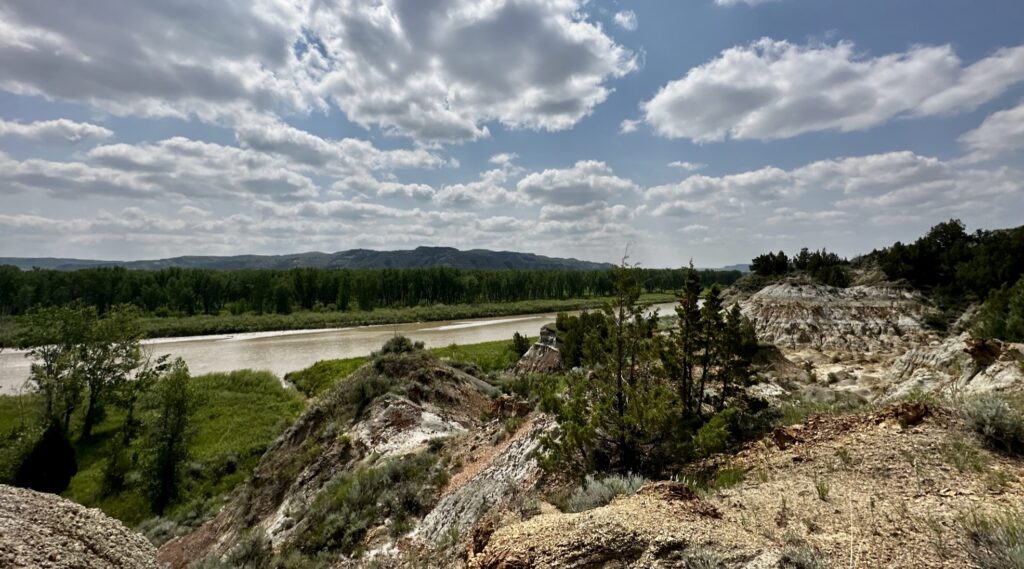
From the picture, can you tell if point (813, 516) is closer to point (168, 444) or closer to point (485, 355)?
point (168, 444)

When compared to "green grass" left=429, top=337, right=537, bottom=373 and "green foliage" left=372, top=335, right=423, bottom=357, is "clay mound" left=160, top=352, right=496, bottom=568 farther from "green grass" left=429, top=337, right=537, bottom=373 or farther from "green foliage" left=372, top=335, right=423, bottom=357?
"green grass" left=429, top=337, right=537, bottom=373

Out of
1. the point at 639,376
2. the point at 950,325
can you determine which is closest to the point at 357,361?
the point at 639,376

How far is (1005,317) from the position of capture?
19.8 metres

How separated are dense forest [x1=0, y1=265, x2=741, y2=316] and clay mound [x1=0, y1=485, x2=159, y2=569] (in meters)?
84.5

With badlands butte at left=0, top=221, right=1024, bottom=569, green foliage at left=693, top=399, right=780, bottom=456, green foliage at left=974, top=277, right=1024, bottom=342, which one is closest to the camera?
badlands butte at left=0, top=221, right=1024, bottom=569

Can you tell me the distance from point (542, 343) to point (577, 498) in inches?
1078

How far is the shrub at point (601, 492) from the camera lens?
668 cm

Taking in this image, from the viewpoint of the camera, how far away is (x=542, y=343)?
1347 inches

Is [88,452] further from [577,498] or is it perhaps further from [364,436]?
[577,498]

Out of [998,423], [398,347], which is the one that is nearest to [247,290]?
[398,347]

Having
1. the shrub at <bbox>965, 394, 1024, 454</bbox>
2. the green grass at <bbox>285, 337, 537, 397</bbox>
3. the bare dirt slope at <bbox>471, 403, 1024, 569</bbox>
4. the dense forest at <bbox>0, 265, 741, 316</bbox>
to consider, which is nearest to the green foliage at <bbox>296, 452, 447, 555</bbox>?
→ the bare dirt slope at <bbox>471, 403, 1024, 569</bbox>

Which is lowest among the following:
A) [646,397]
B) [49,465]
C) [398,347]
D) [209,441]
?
[209,441]

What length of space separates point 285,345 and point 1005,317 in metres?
67.1

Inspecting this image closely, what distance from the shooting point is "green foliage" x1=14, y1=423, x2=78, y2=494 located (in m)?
22.5
